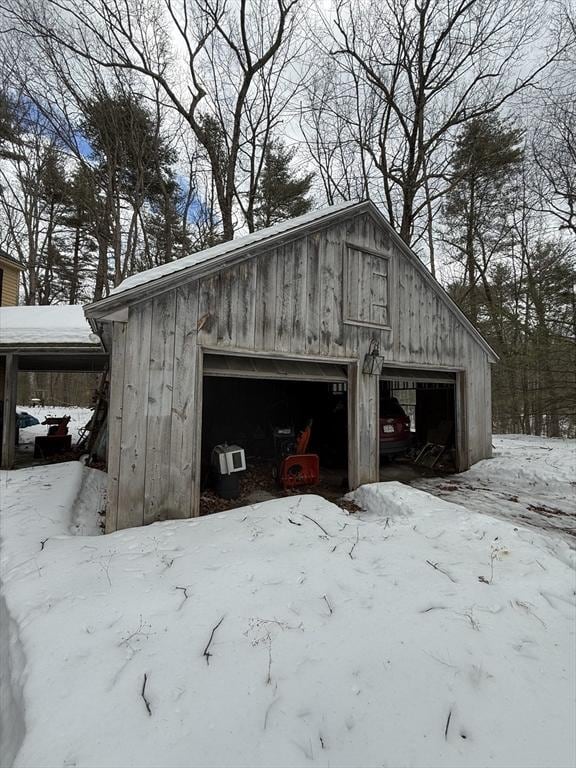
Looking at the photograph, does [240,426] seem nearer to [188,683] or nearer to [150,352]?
[150,352]

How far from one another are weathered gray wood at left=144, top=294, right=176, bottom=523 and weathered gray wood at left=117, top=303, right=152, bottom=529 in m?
0.06

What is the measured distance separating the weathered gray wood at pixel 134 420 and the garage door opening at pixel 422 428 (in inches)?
187

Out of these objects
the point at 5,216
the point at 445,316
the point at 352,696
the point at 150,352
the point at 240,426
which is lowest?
the point at 352,696

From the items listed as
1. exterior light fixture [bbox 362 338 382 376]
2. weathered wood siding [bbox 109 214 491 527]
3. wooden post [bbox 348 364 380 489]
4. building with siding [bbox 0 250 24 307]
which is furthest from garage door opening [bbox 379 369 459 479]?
building with siding [bbox 0 250 24 307]

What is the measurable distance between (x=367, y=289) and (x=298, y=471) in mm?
3788

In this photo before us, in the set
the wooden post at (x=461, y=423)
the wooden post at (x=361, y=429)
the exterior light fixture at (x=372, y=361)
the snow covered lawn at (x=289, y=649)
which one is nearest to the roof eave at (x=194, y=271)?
the exterior light fixture at (x=372, y=361)

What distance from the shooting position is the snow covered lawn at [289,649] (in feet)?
5.68

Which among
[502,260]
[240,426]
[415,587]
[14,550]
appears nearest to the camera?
[415,587]

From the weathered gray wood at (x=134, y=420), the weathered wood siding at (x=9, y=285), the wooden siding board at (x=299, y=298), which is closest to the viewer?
the weathered gray wood at (x=134, y=420)

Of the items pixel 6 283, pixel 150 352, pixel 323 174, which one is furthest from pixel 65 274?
pixel 150 352

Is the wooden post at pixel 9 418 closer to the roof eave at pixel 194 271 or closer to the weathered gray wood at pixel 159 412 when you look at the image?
the roof eave at pixel 194 271

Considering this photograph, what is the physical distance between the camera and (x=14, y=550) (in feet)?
12.2

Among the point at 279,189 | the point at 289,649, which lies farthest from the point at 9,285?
the point at 289,649

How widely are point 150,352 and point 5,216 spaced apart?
1958 cm
